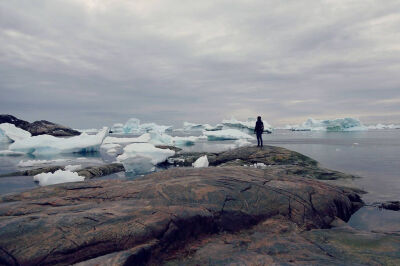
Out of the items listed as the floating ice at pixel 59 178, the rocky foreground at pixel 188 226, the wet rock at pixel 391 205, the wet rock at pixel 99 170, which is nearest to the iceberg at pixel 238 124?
the wet rock at pixel 99 170

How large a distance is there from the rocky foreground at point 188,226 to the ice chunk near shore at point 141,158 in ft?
29.7

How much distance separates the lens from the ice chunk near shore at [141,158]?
51.4ft

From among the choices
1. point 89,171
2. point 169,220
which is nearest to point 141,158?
point 89,171

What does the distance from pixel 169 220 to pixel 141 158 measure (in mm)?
11729

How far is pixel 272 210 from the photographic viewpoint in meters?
5.33

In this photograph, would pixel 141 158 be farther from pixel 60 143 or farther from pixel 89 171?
pixel 60 143

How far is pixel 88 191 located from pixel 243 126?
69.2 meters

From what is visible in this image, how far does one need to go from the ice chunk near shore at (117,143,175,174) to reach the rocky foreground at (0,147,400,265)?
9.05 metres

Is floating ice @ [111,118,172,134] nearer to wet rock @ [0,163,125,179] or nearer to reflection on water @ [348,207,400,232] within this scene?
wet rock @ [0,163,125,179]

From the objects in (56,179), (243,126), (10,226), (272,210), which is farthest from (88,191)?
(243,126)

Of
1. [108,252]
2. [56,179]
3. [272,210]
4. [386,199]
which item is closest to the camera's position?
[108,252]

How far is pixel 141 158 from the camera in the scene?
15703 mm

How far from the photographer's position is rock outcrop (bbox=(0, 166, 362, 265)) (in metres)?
3.63

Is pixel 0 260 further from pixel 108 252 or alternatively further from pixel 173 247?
pixel 173 247
